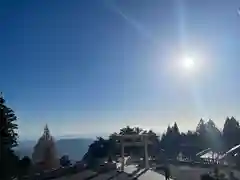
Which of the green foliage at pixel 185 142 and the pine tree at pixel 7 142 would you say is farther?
the green foliage at pixel 185 142

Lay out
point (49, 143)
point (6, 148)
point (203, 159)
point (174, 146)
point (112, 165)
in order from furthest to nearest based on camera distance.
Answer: point (49, 143)
point (174, 146)
point (203, 159)
point (112, 165)
point (6, 148)

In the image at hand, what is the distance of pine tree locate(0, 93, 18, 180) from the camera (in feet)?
69.8

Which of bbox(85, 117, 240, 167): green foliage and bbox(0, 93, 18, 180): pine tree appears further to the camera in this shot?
bbox(85, 117, 240, 167): green foliage

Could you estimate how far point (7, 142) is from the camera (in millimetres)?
23000

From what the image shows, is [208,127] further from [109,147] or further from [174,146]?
[109,147]

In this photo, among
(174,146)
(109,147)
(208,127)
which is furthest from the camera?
(208,127)

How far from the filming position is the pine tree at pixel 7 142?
2127cm

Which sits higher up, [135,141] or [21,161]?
[135,141]

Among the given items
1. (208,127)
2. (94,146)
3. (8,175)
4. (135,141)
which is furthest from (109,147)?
(208,127)

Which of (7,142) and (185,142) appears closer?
(7,142)

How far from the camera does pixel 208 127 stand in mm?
48250

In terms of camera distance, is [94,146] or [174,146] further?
[174,146]

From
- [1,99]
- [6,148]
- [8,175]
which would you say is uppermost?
[1,99]

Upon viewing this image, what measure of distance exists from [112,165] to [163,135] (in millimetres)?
26719
